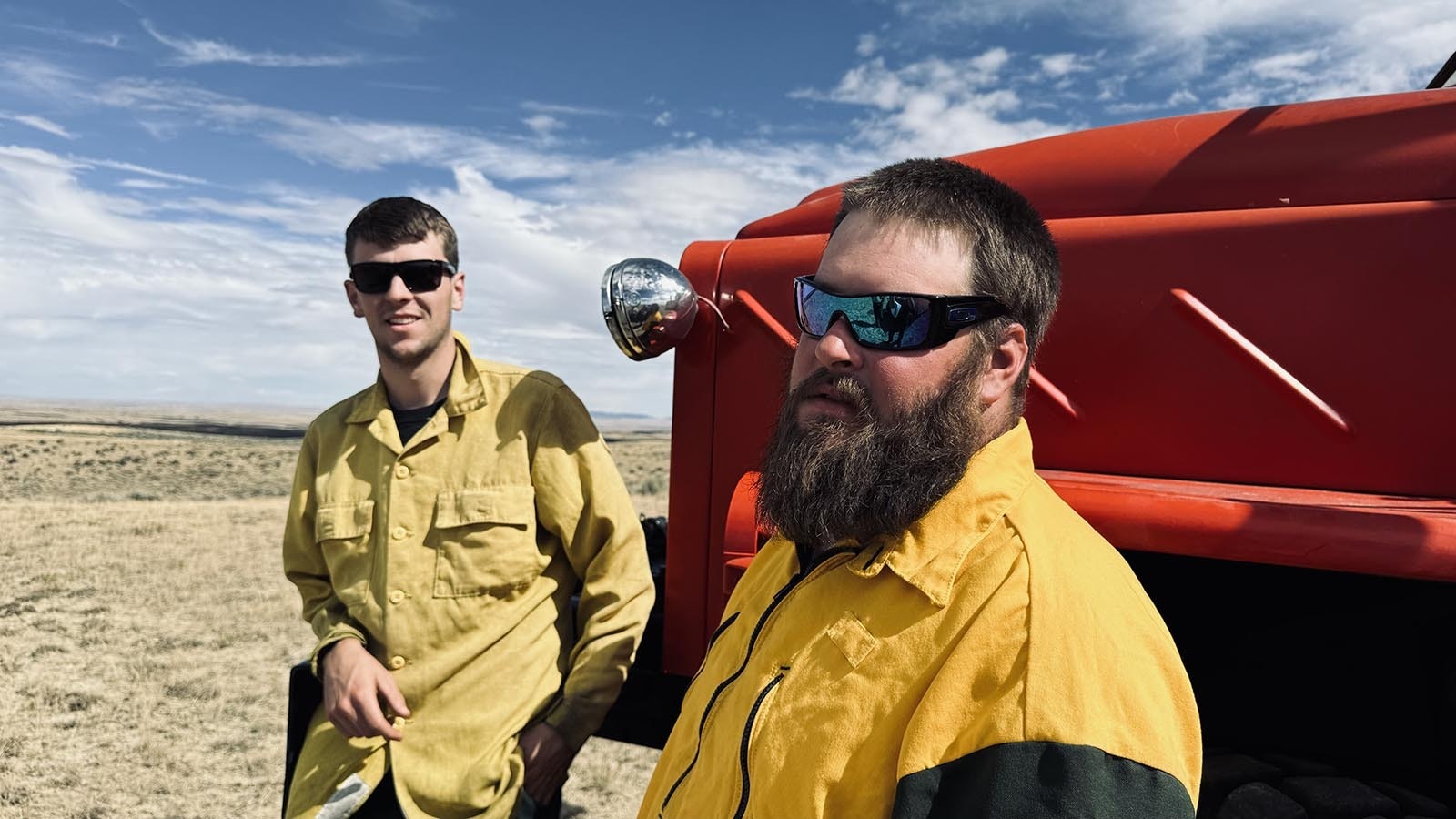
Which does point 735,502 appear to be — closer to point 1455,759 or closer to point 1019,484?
point 1019,484

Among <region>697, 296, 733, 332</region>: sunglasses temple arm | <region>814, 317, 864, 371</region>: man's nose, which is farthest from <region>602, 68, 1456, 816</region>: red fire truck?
<region>814, 317, 864, 371</region>: man's nose

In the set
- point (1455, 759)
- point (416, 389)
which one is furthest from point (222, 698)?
point (1455, 759)

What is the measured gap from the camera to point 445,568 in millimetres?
2422

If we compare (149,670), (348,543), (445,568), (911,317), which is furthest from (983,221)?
(149,670)

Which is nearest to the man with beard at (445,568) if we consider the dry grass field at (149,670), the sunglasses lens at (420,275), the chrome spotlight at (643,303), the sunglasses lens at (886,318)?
the sunglasses lens at (420,275)

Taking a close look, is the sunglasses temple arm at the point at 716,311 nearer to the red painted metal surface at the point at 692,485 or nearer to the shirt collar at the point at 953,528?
the red painted metal surface at the point at 692,485

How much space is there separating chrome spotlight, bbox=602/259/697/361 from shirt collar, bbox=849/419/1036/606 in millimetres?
1419

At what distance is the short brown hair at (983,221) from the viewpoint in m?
1.36

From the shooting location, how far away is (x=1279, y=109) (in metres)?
2.18

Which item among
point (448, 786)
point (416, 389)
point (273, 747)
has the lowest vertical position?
point (273, 747)

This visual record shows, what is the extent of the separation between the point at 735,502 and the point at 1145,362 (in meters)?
1.01

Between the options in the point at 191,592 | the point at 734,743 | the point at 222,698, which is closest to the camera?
the point at 734,743

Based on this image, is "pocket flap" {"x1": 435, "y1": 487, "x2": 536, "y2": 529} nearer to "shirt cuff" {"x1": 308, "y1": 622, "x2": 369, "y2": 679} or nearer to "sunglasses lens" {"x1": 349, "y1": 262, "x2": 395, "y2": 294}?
"shirt cuff" {"x1": 308, "y1": 622, "x2": 369, "y2": 679}

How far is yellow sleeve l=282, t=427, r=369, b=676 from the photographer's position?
256cm
